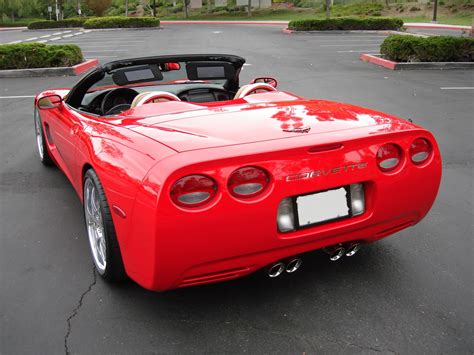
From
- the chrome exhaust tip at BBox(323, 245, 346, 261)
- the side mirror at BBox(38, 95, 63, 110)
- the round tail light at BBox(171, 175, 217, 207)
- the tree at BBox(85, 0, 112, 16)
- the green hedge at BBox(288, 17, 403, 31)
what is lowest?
the chrome exhaust tip at BBox(323, 245, 346, 261)

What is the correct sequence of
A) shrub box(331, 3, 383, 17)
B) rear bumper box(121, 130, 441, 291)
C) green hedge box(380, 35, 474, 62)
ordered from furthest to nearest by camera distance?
shrub box(331, 3, 383, 17), green hedge box(380, 35, 474, 62), rear bumper box(121, 130, 441, 291)

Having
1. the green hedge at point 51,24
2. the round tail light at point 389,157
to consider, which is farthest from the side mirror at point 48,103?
the green hedge at point 51,24

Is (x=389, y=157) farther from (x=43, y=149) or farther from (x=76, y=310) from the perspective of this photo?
(x=43, y=149)

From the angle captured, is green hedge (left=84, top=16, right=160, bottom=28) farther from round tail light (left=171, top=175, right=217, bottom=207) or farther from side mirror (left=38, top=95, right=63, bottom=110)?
round tail light (left=171, top=175, right=217, bottom=207)

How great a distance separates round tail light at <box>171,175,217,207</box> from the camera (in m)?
2.23

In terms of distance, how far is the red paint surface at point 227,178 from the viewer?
224 cm

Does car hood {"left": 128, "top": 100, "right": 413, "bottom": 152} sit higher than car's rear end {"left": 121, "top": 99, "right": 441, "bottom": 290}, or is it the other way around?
car hood {"left": 128, "top": 100, "right": 413, "bottom": 152}

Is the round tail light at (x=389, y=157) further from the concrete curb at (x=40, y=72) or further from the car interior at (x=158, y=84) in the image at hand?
the concrete curb at (x=40, y=72)

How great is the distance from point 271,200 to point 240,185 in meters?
0.16

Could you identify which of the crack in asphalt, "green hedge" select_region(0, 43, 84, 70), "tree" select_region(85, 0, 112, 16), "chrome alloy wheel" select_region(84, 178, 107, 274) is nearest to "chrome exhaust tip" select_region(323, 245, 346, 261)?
"chrome alloy wheel" select_region(84, 178, 107, 274)

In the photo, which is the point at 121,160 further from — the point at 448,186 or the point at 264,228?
the point at 448,186

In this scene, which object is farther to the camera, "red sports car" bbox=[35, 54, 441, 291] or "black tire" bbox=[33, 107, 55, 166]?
"black tire" bbox=[33, 107, 55, 166]

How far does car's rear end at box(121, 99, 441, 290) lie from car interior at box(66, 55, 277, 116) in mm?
1355

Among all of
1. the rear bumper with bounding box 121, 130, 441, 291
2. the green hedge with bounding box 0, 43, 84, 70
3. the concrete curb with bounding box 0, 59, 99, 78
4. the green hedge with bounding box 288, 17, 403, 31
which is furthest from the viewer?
the green hedge with bounding box 288, 17, 403, 31
